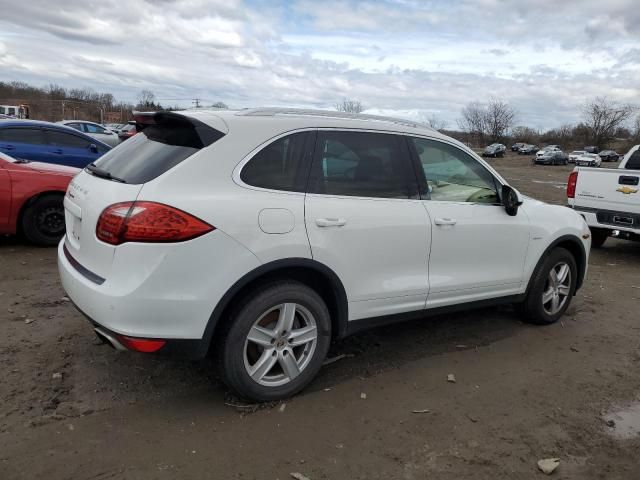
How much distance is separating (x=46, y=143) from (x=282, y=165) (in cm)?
769

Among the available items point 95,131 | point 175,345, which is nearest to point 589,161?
point 95,131

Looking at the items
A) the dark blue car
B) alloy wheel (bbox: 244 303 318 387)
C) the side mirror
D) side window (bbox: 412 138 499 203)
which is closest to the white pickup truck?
the side mirror

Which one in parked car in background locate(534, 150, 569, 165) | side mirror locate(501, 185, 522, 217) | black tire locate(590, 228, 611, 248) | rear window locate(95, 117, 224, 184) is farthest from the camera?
parked car in background locate(534, 150, 569, 165)

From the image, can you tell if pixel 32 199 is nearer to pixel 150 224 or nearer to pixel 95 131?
pixel 150 224

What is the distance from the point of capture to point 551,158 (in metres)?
50.3

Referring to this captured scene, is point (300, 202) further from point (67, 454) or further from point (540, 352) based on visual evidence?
point (540, 352)

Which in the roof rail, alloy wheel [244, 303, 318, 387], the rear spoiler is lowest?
alloy wheel [244, 303, 318, 387]

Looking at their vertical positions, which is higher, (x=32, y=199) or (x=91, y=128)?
(x=91, y=128)

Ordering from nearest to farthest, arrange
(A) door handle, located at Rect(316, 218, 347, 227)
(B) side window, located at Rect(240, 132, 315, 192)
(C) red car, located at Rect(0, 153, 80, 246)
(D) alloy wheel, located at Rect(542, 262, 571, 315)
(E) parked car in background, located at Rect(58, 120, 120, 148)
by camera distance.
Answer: (B) side window, located at Rect(240, 132, 315, 192) < (A) door handle, located at Rect(316, 218, 347, 227) < (D) alloy wheel, located at Rect(542, 262, 571, 315) < (C) red car, located at Rect(0, 153, 80, 246) < (E) parked car in background, located at Rect(58, 120, 120, 148)

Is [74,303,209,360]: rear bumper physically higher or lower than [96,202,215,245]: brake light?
lower

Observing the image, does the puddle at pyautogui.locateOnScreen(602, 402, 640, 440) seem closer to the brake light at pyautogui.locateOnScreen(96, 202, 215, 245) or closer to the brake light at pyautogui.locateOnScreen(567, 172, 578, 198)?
the brake light at pyautogui.locateOnScreen(96, 202, 215, 245)

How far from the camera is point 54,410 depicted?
10.4ft

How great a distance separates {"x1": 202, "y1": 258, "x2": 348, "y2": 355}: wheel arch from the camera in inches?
119

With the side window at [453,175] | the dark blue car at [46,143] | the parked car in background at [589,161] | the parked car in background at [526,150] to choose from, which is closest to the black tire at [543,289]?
the side window at [453,175]
